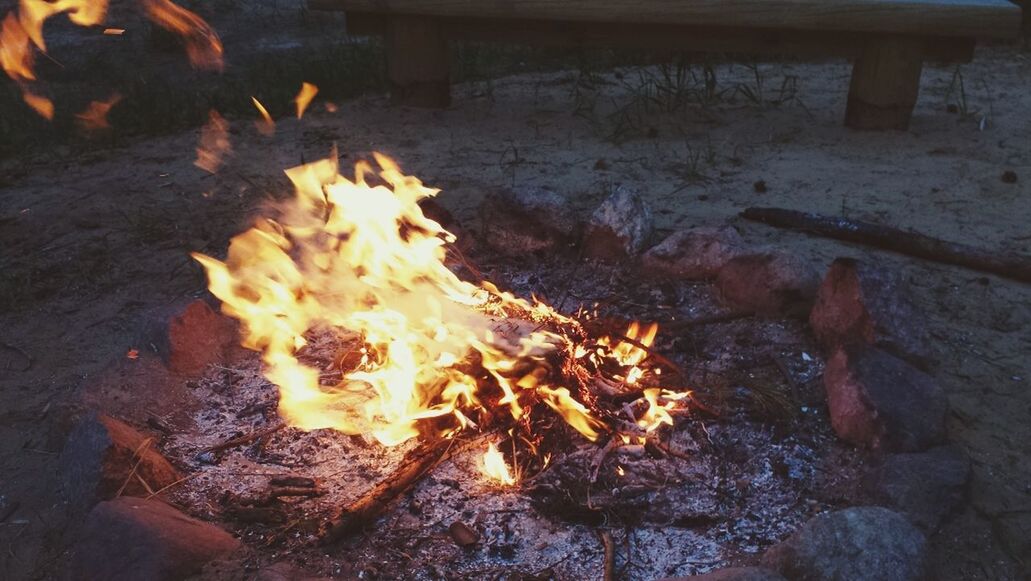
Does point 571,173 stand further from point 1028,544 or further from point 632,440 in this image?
point 1028,544

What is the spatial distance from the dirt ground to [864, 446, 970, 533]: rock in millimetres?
61

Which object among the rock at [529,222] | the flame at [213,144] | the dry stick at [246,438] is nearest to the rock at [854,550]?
the dry stick at [246,438]

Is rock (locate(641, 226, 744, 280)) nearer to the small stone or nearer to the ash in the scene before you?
the ash

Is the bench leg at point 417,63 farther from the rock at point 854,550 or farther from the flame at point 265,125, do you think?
the rock at point 854,550

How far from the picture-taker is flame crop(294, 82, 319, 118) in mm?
6160

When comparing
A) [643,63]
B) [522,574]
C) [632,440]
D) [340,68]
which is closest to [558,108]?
[643,63]

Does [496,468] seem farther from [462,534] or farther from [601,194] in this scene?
[601,194]

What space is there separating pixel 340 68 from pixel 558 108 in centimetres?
183

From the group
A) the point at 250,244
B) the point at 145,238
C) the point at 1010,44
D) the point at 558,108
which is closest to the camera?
the point at 250,244

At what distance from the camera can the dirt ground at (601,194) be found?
9.04 ft

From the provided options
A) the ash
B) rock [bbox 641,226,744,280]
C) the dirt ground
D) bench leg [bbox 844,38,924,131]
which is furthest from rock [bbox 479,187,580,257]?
bench leg [bbox 844,38,924,131]

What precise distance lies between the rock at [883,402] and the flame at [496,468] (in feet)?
3.34

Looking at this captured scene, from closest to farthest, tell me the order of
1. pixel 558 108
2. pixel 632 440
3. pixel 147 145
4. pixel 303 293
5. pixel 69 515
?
pixel 69 515, pixel 632 440, pixel 303 293, pixel 147 145, pixel 558 108

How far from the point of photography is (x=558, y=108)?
6.21 metres
